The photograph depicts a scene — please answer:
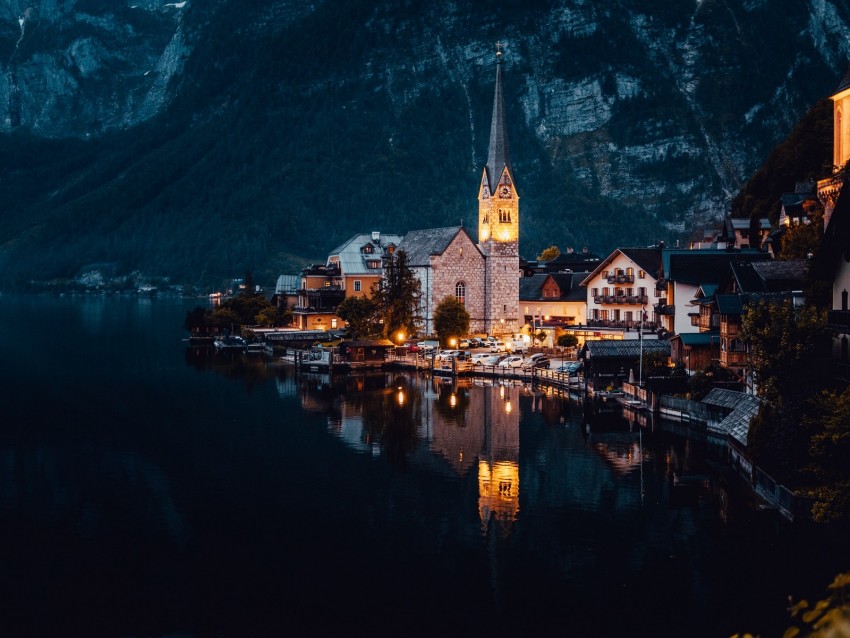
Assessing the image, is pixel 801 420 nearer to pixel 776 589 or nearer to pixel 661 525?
pixel 661 525

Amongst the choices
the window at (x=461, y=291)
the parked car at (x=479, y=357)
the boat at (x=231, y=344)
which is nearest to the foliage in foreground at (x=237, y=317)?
the boat at (x=231, y=344)

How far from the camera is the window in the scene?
355ft

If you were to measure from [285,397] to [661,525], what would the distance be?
3995 centimetres

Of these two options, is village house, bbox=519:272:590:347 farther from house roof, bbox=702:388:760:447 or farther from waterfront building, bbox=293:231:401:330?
house roof, bbox=702:388:760:447

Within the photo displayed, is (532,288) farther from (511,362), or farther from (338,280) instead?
(511,362)

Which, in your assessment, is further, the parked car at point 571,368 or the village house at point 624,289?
the village house at point 624,289

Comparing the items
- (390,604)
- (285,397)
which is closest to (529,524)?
(390,604)

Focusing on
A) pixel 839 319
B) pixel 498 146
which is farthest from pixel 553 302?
pixel 839 319

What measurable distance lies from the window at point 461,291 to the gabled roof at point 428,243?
13.3ft

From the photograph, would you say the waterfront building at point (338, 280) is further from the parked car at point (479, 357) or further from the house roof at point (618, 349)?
the house roof at point (618, 349)

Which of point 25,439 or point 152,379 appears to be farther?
point 152,379

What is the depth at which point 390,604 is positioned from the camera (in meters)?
30.7

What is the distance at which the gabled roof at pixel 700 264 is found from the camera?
74.7 m

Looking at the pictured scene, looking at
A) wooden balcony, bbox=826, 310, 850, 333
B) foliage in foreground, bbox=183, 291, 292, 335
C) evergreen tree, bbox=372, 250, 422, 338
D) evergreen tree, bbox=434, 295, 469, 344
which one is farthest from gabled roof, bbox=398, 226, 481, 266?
wooden balcony, bbox=826, 310, 850, 333
